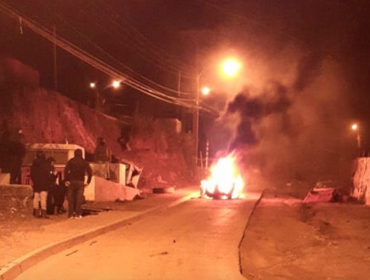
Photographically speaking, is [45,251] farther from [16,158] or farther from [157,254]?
[16,158]

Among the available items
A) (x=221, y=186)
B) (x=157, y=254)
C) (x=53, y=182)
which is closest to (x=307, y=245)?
(x=157, y=254)

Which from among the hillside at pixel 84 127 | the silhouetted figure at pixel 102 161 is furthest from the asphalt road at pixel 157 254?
the hillside at pixel 84 127

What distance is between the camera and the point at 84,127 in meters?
26.8

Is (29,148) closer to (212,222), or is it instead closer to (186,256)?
(212,222)

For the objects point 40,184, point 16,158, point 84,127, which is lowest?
point 40,184

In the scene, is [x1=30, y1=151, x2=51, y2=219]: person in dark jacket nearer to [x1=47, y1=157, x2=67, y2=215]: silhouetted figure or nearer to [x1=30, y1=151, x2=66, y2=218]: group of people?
[x1=30, y1=151, x2=66, y2=218]: group of people

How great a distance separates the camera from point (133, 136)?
33.1 metres

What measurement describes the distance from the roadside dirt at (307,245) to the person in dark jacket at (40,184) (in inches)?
202

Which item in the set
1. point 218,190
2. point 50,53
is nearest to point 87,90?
point 50,53

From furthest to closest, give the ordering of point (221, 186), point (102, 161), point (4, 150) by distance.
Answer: point (221, 186)
point (102, 161)
point (4, 150)

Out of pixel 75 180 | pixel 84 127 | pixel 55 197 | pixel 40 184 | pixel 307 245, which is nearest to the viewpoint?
pixel 307 245

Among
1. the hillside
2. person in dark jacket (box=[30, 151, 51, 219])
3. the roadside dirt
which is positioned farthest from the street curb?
the hillside

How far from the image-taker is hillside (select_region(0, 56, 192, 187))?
71.7 ft

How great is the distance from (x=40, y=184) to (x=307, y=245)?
6.65 metres
